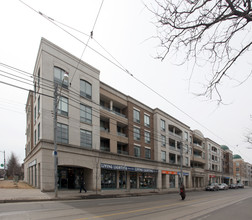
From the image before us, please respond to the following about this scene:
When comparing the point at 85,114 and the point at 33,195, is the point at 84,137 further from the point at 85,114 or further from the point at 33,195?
the point at 33,195

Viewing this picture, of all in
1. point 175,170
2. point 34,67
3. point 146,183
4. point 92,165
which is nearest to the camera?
point 92,165

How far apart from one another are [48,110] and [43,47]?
681cm

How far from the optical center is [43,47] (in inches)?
989

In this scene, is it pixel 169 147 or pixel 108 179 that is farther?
pixel 169 147

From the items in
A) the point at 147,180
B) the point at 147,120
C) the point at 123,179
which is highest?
the point at 147,120

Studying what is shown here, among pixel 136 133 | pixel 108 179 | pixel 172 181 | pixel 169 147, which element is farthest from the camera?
pixel 172 181

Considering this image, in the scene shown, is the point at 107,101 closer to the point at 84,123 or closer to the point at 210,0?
the point at 84,123

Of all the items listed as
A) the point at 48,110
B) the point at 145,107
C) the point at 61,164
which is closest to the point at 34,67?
the point at 48,110

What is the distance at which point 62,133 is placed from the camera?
2544 centimetres

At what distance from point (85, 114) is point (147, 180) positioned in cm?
1817

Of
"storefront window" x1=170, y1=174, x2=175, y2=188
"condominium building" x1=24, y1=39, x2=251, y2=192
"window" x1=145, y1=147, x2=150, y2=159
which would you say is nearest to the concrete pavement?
"condominium building" x1=24, y1=39, x2=251, y2=192

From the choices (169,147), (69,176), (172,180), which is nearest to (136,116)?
(169,147)

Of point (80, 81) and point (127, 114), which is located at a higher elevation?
point (80, 81)

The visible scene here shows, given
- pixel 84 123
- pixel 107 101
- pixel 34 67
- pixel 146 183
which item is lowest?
pixel 146 183
